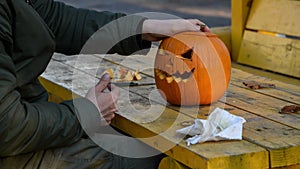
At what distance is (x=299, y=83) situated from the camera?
3.95 m

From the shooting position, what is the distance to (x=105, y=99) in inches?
94.3

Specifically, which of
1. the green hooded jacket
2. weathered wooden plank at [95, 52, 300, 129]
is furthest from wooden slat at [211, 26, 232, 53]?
the green hooded jacket

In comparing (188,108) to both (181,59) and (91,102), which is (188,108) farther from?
(91,102)

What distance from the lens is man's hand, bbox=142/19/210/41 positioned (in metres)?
2.57

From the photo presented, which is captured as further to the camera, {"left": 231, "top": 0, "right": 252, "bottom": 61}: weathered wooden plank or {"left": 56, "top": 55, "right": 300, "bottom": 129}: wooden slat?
A: {"left": 231, "top": 0, "right": 252, "bottom": 61}: weathered wooden plank

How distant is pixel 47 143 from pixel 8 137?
194 millimetres

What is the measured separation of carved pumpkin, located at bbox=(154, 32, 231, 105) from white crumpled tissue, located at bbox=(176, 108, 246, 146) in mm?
346

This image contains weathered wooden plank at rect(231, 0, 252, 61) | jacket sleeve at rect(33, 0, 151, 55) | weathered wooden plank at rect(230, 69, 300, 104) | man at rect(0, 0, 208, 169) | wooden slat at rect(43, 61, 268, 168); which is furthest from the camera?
weathered wooden plank at rect(231, 0, 252, 61)

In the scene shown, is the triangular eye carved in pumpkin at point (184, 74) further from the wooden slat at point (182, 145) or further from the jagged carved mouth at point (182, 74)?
the wooden slat at point (182, 145)

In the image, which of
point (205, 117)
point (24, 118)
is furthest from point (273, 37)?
point (24, 118)

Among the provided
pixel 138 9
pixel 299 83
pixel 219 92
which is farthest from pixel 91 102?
pixel 138 9

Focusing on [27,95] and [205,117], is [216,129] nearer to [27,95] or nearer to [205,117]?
[205,117]

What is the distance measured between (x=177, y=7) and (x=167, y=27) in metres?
9.69

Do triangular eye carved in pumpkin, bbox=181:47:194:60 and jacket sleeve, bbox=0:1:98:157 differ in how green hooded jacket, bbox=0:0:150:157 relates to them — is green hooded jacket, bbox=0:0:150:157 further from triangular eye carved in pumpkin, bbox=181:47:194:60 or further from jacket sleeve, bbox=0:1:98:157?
triangular eye carved in pumpkin, bbox=181:47:194:60
